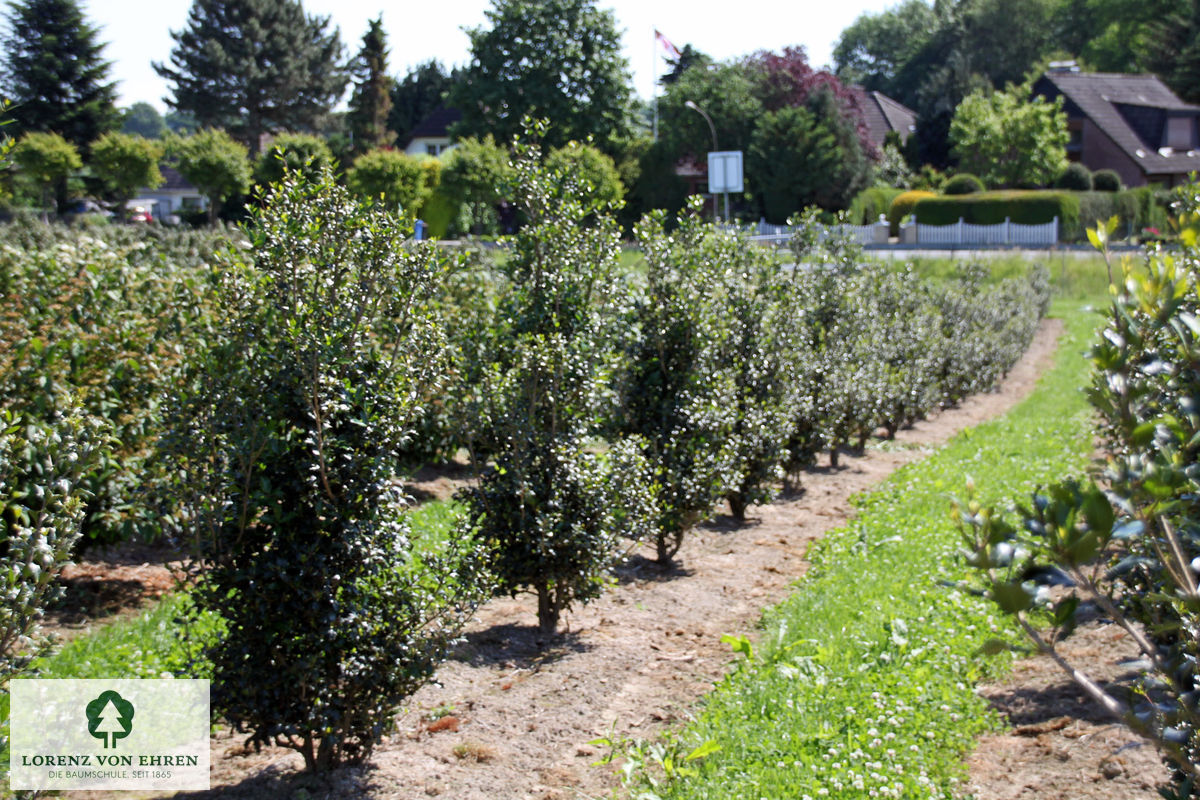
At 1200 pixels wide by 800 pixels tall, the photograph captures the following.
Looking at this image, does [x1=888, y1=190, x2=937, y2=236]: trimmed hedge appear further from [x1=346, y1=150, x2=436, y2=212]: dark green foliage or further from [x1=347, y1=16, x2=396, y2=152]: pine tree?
[x1=347, y1=16, x2=396, y2=152]: pine tree

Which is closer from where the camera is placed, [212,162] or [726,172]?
[726,172]

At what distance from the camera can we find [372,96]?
194 feet

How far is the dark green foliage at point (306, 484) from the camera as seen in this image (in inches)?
143

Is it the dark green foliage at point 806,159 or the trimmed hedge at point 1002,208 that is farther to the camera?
the dark green foliage at point 806,159

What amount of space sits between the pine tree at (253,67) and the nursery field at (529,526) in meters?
56.6

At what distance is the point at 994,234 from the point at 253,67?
42.7 metres

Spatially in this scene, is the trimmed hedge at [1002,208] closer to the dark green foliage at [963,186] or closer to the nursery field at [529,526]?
the dark green foliage at [963,186]

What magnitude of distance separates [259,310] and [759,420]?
449 cm

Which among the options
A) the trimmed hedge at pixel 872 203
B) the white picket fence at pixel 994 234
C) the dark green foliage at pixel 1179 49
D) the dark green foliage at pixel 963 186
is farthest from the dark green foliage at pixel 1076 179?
the dark green foliage at pixel 1179 49

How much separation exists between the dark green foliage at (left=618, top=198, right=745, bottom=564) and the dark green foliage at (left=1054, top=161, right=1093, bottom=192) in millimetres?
44083

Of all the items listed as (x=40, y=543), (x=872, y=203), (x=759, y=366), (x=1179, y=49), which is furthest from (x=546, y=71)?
(x=40, y=543)

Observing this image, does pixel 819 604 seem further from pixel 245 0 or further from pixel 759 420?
pixel 245 0

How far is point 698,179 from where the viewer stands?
172 feet

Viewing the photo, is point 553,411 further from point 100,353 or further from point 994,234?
point 994,234
